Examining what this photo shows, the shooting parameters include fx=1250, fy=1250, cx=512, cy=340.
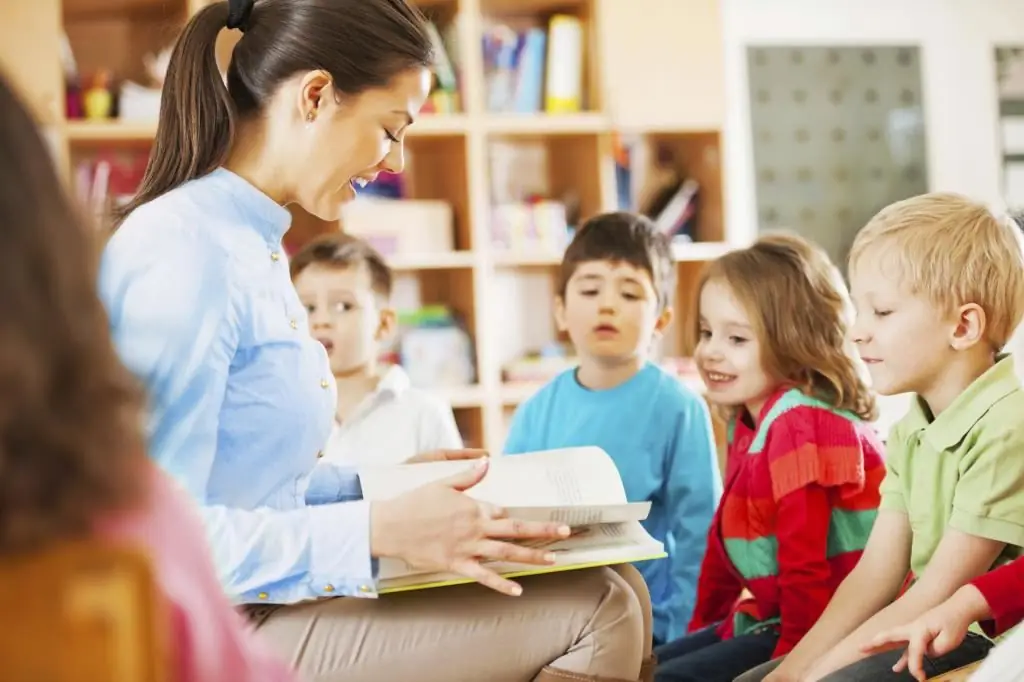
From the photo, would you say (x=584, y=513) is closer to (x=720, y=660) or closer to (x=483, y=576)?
(x=483, y=576)

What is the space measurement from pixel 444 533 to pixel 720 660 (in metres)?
0.69

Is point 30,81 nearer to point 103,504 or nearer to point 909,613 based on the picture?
point 909,613

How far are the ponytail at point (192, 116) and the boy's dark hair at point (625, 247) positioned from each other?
1.09 m

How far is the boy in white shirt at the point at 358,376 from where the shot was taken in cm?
252

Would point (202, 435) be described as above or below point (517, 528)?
above

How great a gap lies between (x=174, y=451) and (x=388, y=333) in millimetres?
1449

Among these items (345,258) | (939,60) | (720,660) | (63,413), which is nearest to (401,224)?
(345,258)

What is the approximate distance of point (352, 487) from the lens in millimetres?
1627

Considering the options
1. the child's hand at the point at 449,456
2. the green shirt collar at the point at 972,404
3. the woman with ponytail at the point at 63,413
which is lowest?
the child's hand at the point at 449,456

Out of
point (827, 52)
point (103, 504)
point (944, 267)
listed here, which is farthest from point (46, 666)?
point (827, 52)

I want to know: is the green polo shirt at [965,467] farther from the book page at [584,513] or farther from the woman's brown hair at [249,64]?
the woman's brown hair at [249,64]

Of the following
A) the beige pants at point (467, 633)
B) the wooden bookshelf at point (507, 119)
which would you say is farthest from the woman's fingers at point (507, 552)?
the wooden bookshelf at point (507, 119)

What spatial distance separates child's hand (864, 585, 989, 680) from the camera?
1271mm

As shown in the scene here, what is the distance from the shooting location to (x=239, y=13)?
152 centimetres
